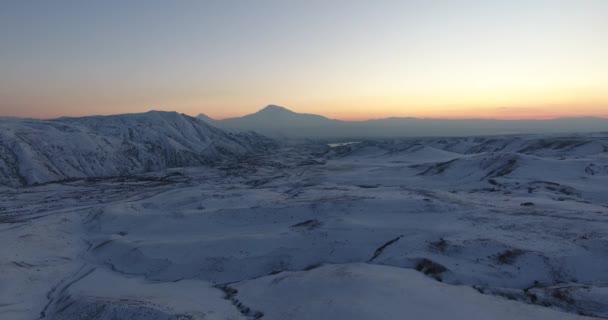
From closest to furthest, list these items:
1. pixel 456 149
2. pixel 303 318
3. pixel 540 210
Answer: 1. pixel 303 318
2. pixel 540 210
3. pixel 456 149

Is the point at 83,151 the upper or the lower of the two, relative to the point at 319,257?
upper

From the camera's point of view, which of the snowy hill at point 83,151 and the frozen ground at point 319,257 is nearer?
the frozen ground at point 319,257

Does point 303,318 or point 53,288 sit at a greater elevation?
point 303,318

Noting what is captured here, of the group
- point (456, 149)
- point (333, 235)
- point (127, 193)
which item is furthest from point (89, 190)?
point (456, 149)

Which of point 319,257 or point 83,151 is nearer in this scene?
point 319,257

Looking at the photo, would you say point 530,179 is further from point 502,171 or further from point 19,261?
point 19,261
